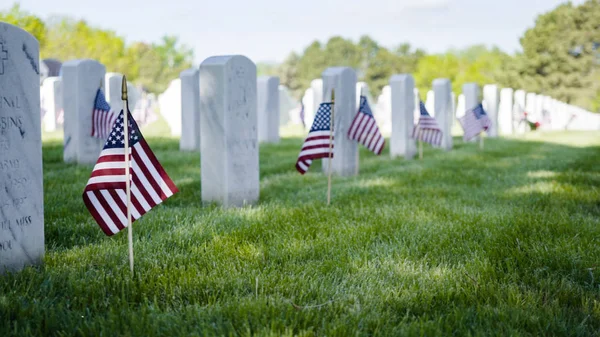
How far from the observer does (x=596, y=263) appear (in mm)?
4168

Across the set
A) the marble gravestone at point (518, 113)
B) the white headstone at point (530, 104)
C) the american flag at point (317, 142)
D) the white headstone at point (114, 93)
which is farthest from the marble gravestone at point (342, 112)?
the white headstone at point (530, 104)

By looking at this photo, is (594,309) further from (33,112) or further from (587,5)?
(587,5)

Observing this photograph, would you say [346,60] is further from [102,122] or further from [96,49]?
[102,122]

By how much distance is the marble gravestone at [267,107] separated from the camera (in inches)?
640

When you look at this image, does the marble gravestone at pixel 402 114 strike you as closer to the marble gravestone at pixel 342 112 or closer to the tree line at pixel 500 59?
the marble gravestone at pixel 342 112

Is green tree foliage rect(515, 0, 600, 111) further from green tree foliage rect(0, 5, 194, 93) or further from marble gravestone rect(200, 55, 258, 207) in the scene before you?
marble gravestone rect(200, 55, 258, 207)

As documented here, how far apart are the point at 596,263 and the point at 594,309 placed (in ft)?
3.08

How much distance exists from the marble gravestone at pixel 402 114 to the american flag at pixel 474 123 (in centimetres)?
241

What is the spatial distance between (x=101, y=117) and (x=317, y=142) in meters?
4.51

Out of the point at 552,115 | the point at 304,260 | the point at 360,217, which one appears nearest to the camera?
the point at 304,260

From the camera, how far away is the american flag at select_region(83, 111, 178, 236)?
3.88 meters

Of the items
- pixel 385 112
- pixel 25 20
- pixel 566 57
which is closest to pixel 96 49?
pixel 25 20

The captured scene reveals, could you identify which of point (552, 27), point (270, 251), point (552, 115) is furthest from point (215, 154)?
point (552, 27)

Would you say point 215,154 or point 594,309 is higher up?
point 215,154
